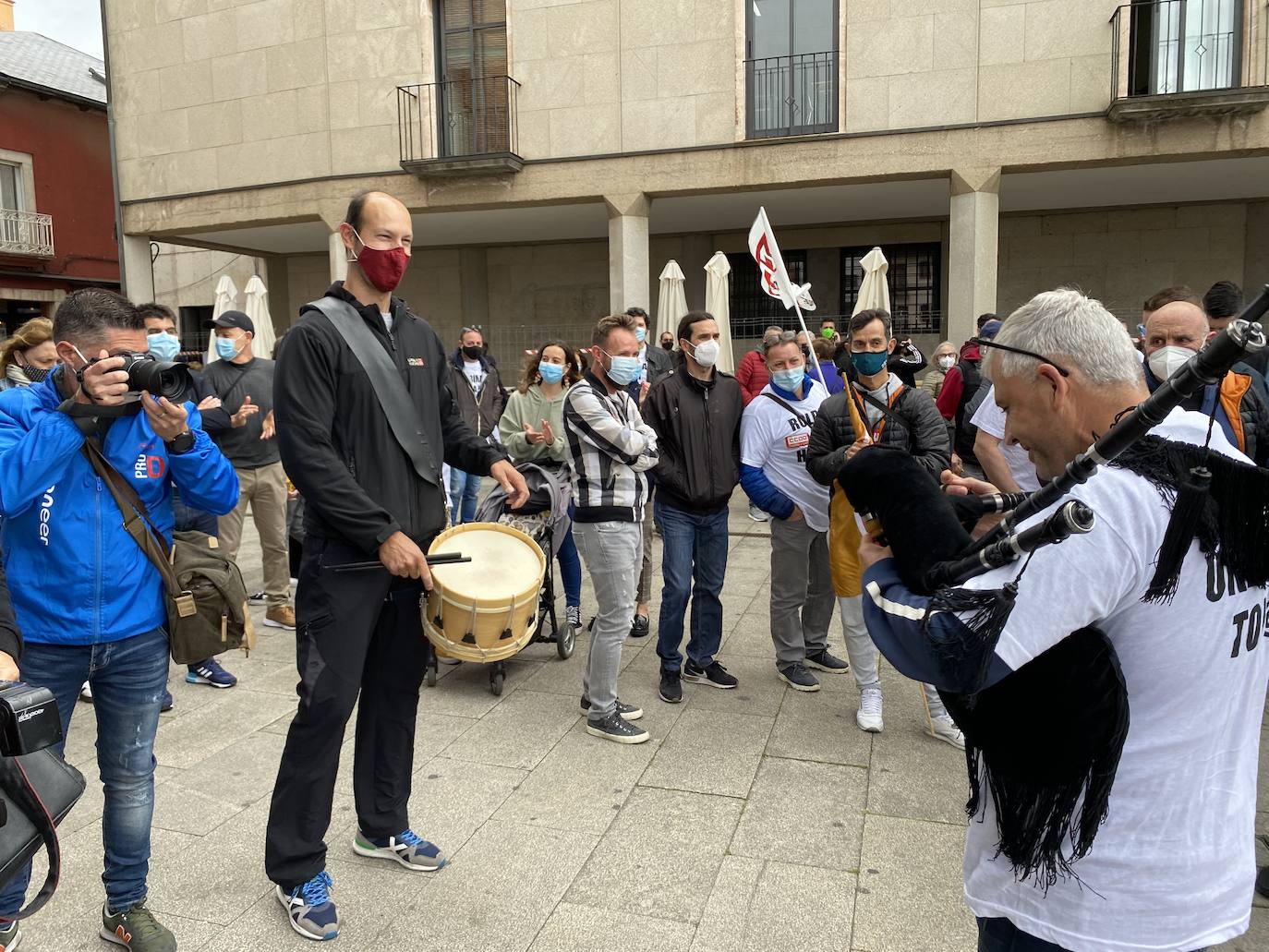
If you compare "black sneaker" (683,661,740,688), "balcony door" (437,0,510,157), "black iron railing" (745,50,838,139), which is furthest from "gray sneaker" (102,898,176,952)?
"balcony door" (437,0,510,157)

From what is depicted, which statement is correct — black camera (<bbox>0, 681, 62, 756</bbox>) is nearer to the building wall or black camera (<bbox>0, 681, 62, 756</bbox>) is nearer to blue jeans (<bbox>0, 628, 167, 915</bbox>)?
blue jeans (<bbox>0, 628, 167, 915</bbox>)

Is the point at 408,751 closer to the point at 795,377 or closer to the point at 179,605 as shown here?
the point at 179,605

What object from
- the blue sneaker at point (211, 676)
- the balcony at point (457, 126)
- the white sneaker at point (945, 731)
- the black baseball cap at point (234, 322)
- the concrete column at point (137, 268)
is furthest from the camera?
the concrete column at point (137, 268)

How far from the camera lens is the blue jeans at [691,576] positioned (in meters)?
5.06

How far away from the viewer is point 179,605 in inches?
110

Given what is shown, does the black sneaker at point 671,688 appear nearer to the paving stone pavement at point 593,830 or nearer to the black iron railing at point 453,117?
the paving stone pavement at point 593,830

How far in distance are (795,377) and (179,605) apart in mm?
3445

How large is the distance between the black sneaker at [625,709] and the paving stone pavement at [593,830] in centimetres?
6

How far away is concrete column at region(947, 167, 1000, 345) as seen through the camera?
13.4 metres

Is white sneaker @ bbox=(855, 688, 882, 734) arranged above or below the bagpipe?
below

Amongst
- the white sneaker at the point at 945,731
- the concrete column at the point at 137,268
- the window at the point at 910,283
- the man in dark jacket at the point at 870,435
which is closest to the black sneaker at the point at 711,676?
the man in dark jacket at the point at 870,435

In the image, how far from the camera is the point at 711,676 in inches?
207

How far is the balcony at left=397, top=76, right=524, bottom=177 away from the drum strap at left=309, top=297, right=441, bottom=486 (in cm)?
1292

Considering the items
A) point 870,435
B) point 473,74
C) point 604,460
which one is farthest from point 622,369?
point 473,74
